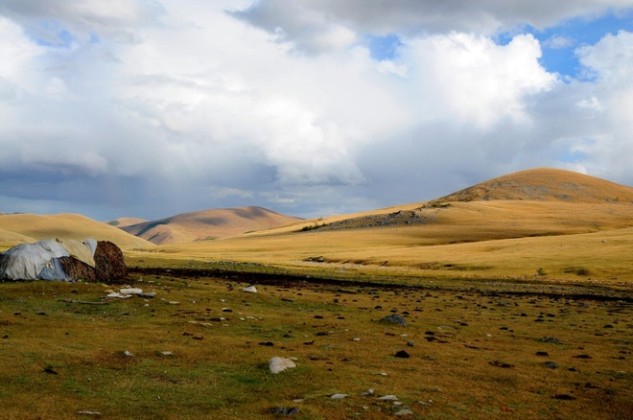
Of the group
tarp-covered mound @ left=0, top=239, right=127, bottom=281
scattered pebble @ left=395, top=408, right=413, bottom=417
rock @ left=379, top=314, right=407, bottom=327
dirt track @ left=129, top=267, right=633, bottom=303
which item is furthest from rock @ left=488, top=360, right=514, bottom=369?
dirt track @ left=129, top=267, right=633, bottom=303

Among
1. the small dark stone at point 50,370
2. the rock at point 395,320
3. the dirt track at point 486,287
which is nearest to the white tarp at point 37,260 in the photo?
the dirt track at point 486,287

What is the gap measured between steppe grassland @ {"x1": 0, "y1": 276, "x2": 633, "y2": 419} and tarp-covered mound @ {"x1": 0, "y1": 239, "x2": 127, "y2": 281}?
88.1 inches

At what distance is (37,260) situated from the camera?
1332 inches

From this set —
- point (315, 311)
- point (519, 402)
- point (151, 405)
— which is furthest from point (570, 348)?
point (151, 405)

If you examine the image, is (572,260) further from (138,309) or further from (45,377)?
(45,377)

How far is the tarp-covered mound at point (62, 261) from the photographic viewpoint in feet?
109

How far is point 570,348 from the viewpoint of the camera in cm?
2189

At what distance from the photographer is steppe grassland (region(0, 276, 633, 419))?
1353cm

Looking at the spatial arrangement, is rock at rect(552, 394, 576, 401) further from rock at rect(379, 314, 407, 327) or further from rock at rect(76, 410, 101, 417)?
rock at rect(379, 314, 407, 327)

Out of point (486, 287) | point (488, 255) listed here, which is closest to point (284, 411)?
point (486, 287)

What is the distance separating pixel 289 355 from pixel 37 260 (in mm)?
21506

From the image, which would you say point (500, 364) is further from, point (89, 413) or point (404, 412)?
point (89, 413)

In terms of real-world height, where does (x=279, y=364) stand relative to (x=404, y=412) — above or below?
above

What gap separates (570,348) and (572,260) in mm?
60260
